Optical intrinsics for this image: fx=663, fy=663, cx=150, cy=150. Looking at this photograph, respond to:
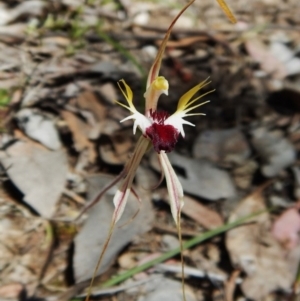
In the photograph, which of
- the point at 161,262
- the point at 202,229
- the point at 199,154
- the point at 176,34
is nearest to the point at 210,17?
the point at 176,34

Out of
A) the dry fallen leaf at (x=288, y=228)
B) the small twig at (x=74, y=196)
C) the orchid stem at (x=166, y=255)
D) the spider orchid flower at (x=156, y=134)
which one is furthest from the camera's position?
the dry fallen leaf at (x=288, y=228)

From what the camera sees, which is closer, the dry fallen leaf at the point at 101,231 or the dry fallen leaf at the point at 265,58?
the dry fallen leaf at the point at 101,231

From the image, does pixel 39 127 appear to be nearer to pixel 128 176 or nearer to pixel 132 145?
pixel 132 145

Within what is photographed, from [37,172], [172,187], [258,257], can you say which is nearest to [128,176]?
[172,187]

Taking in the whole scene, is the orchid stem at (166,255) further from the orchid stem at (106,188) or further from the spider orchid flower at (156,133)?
the spider orchid flower at (156,133)

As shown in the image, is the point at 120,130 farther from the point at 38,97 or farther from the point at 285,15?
the point at 285,15

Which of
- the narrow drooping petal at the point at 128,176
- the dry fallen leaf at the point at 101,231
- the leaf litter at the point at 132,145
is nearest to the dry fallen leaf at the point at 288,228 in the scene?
the leaf litter at the point at 132,145
